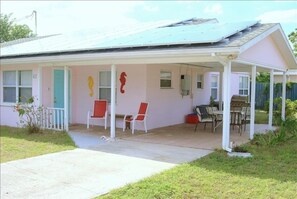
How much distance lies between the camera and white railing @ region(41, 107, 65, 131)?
13.0m

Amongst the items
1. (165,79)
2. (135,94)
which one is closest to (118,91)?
(135,94)

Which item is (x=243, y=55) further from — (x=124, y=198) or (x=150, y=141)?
(x=124, y=198)

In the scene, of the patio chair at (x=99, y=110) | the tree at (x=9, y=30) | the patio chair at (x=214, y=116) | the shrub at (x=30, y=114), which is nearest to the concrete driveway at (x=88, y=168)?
the shrub at (x=30, y=114)

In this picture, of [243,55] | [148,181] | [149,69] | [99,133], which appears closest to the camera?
[148,181]

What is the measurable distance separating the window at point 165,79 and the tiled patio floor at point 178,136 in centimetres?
181

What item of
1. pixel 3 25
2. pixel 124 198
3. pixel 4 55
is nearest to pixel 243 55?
pixel 124 198

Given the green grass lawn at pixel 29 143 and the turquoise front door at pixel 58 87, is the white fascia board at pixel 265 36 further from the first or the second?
the turquoise front door at pixel 58 87

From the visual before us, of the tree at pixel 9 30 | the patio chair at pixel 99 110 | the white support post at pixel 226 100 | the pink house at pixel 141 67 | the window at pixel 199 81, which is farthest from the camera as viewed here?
the tree at pixel 9 30

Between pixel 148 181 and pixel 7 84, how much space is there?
11004mm

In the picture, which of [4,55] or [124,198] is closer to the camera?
[124,198]

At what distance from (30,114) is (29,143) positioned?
318 cm

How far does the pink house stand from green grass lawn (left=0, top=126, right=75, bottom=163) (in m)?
1.30

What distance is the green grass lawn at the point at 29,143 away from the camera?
29.8 feet

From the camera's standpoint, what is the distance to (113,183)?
638cm
